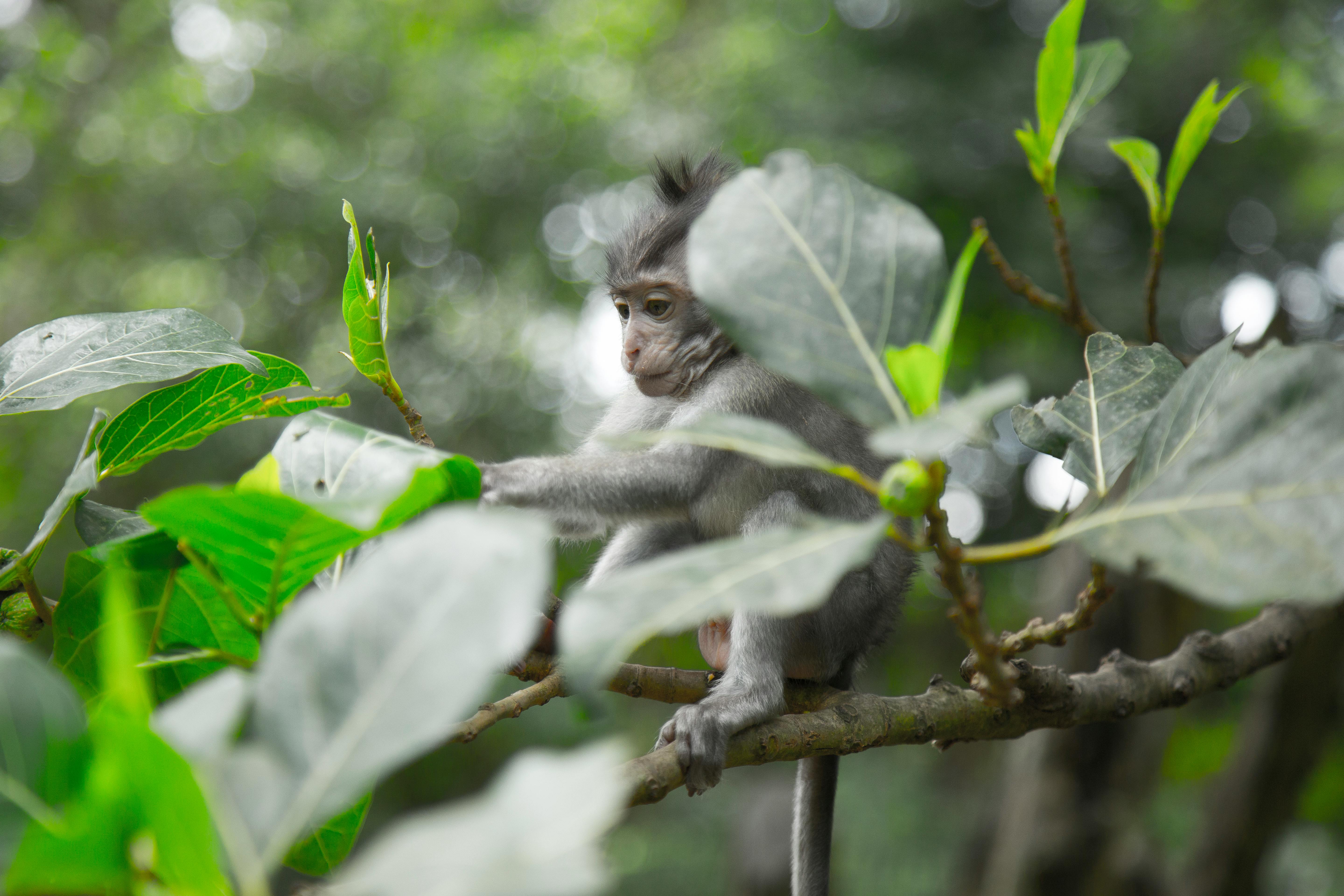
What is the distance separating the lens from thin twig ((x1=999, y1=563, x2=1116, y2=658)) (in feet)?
4.45

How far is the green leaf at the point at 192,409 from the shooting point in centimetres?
129

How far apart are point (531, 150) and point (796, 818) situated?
668 cm

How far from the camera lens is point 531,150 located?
7.86m

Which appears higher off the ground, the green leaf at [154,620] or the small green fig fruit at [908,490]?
the small green fig fruit at [908,490]

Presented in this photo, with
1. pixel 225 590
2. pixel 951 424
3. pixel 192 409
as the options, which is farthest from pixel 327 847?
pixel 951 424

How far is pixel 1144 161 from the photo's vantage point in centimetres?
165

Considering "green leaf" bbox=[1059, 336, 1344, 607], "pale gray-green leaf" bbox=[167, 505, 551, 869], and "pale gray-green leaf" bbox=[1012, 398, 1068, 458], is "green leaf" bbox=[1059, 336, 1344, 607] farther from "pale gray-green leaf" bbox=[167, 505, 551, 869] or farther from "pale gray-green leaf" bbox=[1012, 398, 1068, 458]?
"pale gray-green leaf" bbox=[167, 505, 551, 869]

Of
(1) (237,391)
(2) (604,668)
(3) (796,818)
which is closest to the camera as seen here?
(2) (604,668)

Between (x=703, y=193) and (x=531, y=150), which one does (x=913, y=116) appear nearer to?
(x=531, y=150)

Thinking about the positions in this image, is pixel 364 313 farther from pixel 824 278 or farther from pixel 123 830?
pixel 123 830

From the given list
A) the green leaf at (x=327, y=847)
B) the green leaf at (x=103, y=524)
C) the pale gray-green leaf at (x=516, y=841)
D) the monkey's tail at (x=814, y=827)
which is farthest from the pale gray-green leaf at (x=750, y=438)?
the monkey's tail at (x=814, y=827)

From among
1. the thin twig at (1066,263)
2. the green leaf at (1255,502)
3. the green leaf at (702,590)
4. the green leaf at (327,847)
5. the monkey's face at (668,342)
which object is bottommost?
the monkey's face at (668,342)

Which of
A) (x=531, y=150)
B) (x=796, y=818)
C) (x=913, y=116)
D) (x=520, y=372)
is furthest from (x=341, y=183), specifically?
(x=796, y=818)

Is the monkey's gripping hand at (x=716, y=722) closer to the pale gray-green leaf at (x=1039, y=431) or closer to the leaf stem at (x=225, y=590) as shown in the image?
the pale gray-green leaf at (x=1039, y=431)
